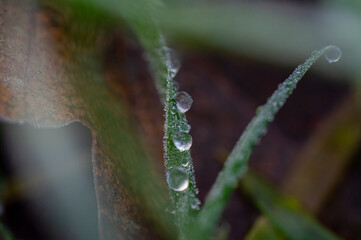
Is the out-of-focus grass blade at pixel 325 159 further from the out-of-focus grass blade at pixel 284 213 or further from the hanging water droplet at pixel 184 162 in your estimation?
the hanging water droplet at pixel 184 162

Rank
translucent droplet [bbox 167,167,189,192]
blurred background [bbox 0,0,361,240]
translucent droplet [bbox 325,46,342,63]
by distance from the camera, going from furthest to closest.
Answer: blurred background [bbox 0,0,361,240]
translucent droplet [bbox 325,46,342,63]
translucent droplet [bbox 167,167,189,192]

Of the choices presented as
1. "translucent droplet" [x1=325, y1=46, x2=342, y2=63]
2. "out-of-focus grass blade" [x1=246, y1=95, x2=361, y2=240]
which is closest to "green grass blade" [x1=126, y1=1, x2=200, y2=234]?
"translucent droplet" [x1=325, y1=46, x2=342, y2=63]

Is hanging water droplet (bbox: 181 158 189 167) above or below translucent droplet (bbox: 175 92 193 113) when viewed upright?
below

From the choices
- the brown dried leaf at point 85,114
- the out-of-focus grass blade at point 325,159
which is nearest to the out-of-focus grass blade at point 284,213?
the out-of-focus grass blade at point 325,159

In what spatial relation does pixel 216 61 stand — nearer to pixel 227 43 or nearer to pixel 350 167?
pixel 227 43

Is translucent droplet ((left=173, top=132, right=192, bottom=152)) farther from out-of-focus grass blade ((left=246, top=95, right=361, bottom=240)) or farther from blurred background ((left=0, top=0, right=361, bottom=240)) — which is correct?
out-of-focus grass blade ((left=246, top=95, right=361, bottom=240))

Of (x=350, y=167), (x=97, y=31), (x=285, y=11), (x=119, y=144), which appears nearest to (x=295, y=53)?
(x=285, y=11)

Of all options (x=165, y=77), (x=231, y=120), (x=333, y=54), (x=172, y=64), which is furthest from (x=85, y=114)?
(x=231, y=120)
